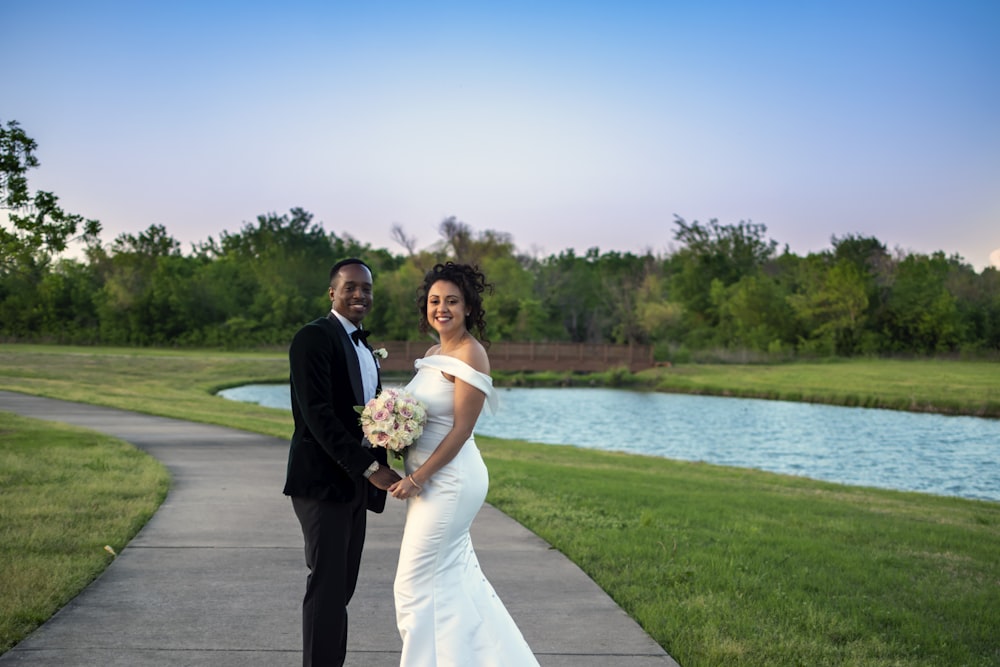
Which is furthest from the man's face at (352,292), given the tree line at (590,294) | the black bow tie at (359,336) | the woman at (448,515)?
the tree line at (590,294)

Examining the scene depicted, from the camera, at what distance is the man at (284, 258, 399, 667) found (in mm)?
4113

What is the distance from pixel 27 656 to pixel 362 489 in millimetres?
2011

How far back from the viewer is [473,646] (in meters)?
4.09

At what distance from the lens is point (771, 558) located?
24.9 ft

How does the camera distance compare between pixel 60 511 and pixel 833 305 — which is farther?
pixel 833 305

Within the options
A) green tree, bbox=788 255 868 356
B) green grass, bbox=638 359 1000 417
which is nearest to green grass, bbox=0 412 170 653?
green grass, bbox=638 359 1000 417

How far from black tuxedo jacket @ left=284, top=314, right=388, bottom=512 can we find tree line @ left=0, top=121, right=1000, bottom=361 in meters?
30.1

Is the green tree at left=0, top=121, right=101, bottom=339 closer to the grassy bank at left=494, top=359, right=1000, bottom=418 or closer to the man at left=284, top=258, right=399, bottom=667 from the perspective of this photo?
the man at left=284, top=258, right=399, bottom=667

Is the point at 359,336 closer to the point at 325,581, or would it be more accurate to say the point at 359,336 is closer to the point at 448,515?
the point at 448,515

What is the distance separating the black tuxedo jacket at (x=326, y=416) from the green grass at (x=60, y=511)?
82.5 inches

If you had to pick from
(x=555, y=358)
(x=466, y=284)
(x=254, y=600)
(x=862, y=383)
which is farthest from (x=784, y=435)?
(x=555, y=358)

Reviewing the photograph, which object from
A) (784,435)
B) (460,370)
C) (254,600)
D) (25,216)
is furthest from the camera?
(784,435)

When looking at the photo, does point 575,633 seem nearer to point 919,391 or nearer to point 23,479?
point 23,479

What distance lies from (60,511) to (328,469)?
209 inches
